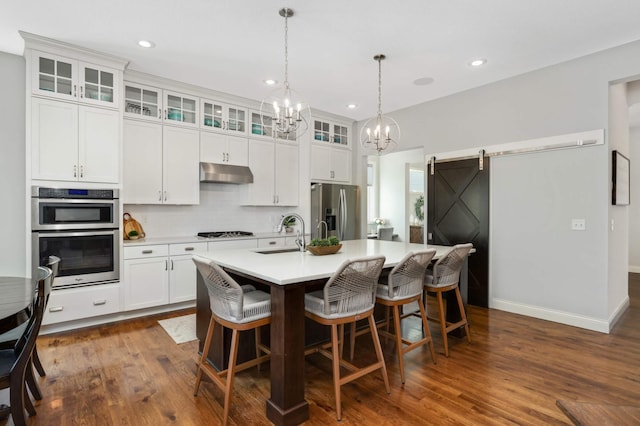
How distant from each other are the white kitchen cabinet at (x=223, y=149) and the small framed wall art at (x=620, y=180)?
4.36 metres

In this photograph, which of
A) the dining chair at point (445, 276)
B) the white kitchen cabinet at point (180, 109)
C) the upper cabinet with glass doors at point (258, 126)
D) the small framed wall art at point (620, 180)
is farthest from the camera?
the upper cabinet with glass doors at point (258, 126)

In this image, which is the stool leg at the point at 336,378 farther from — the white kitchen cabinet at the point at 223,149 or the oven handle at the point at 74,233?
the white kitchen cabinet at the point at 223,149

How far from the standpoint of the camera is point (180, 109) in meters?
4.40

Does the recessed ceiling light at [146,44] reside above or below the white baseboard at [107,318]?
above

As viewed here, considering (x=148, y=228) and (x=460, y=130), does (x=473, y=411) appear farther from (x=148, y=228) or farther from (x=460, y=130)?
(x=148, y=228)

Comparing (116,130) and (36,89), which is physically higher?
(36,89)

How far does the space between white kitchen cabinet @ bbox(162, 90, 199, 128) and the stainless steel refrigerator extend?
2.12m

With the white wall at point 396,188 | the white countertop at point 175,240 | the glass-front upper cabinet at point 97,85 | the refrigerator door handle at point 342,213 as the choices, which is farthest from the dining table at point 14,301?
the white wall at point 396,188

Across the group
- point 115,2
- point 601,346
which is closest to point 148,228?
point 115,2

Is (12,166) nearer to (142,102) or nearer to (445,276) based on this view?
(142,102)

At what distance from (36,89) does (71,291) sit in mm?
1976

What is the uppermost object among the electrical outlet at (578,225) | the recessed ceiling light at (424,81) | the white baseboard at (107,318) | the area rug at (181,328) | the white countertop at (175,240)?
the recessed ceiling light at (424,81)

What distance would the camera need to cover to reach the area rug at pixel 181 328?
3.30 meters

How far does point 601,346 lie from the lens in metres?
3.11
